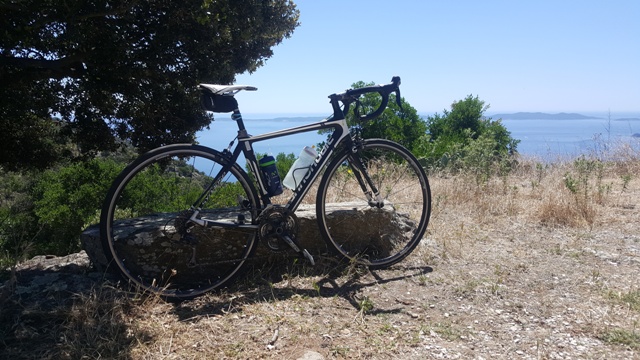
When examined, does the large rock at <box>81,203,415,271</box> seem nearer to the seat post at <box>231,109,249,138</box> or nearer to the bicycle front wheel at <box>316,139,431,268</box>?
the bicycle front wheel at <box>316,139,431,268</box>

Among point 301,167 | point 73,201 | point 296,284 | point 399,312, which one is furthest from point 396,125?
point 399,312

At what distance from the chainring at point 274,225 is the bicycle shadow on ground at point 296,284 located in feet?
0.86

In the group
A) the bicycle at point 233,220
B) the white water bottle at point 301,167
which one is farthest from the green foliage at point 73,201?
the white water bottle at point 301,167

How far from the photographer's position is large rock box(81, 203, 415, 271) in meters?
3.06

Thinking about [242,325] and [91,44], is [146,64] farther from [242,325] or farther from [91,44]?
[242,325]

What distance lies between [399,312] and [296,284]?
78 cm

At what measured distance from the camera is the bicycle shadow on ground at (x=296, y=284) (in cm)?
290

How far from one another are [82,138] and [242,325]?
9.93 ft

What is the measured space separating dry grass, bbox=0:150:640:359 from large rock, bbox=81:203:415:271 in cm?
25

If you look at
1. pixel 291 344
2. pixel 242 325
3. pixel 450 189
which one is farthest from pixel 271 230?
pixel 450 189

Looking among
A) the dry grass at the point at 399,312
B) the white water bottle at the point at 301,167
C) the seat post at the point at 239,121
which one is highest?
the seat post at the point at 239,121

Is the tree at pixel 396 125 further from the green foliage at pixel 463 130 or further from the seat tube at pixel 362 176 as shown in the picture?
the seat tube at pixel 362 176

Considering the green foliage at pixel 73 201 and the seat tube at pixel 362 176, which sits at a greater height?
the seat tube at pixel 362 176

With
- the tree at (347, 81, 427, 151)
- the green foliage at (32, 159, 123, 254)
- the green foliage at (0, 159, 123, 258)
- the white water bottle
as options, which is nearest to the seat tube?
the white water bottle
